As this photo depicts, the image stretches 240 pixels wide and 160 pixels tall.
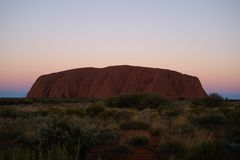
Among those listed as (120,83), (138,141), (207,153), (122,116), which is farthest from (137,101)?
(120,83)

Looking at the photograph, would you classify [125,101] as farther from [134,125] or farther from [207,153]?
[207,153]

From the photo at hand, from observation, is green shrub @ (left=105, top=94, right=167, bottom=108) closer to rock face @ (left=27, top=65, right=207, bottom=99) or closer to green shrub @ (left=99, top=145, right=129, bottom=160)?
green shrub @ (left=99, top=145, right=129, bottom=160)

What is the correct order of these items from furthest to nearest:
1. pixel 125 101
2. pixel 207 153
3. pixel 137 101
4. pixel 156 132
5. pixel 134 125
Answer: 1. pixel 125 101
2. pixel 137 101
3. pixel 134 125
4. pixel 156 132
5. pixel 207 153

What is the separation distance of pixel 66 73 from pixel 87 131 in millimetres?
78464

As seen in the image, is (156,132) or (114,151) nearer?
(114,151)

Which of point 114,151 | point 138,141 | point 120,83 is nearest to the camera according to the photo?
point 114,151

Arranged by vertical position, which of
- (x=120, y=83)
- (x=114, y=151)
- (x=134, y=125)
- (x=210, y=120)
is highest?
(x=120, y=83)

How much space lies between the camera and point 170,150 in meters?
8.37

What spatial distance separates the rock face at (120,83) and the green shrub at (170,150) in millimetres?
62649

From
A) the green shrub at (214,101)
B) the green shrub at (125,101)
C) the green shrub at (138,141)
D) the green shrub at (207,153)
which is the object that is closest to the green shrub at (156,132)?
the green shrub at (138,141)

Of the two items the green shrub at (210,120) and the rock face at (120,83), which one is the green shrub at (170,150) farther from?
the rock face at (120,83)

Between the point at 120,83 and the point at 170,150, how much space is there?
70.5 m

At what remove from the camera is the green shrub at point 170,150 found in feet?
26.3

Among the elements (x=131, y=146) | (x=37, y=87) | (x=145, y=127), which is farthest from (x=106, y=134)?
(x=37, y=87)
